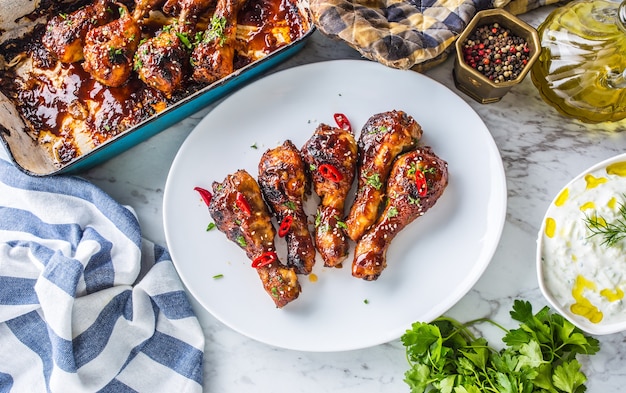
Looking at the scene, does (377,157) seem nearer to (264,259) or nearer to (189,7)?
(264,259)

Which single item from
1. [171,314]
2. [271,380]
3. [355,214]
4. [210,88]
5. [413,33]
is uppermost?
[413,33]

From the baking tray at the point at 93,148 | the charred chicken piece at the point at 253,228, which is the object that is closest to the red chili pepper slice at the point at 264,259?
the charred chicken piece at the point at 253,228

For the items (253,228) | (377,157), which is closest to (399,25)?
(377,157)

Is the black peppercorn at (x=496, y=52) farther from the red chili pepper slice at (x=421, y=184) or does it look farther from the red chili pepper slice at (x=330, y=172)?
the red chili pepper slice at (x=330, y=172)

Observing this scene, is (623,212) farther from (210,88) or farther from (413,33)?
(210,88)

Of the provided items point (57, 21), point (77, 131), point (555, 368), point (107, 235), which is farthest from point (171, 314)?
point (555, 368)

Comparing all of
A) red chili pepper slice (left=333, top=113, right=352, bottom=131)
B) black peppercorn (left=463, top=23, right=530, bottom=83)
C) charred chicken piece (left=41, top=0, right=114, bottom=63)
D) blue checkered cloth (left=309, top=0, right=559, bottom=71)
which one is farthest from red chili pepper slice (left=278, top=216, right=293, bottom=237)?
charred chicken piece (left=41, top=0, right=114, bottom=63)
